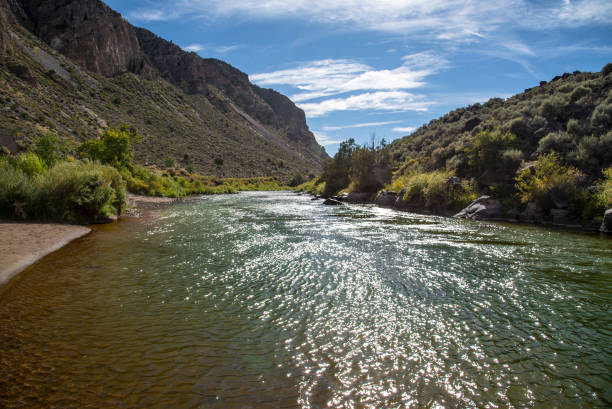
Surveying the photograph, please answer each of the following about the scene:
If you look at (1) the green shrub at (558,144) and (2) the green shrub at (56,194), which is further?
(1) the green shrub at (558,144)

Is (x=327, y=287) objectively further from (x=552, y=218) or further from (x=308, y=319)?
(x=552, y=218)

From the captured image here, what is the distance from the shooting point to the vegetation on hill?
23859mm

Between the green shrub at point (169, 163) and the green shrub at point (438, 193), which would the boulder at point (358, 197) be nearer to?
the green shrub at point (438, 193)

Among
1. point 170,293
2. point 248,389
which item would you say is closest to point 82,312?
point 170,293

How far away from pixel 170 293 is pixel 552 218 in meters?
27.0

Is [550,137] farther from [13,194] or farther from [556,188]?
[13,194]

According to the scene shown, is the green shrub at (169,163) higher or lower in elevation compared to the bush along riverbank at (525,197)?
higher

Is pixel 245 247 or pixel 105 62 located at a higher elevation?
pixel 105 62

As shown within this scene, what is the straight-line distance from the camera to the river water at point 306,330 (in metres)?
5.45

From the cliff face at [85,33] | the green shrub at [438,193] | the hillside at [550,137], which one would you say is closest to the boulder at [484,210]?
the green shrub at [438,193]

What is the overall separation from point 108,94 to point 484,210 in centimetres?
11189

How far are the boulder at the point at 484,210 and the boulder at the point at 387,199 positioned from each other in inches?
498

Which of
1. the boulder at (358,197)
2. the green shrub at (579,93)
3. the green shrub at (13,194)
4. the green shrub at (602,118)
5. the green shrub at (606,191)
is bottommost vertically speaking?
the green shrub at (13,194)

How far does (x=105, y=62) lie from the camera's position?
11750cm
